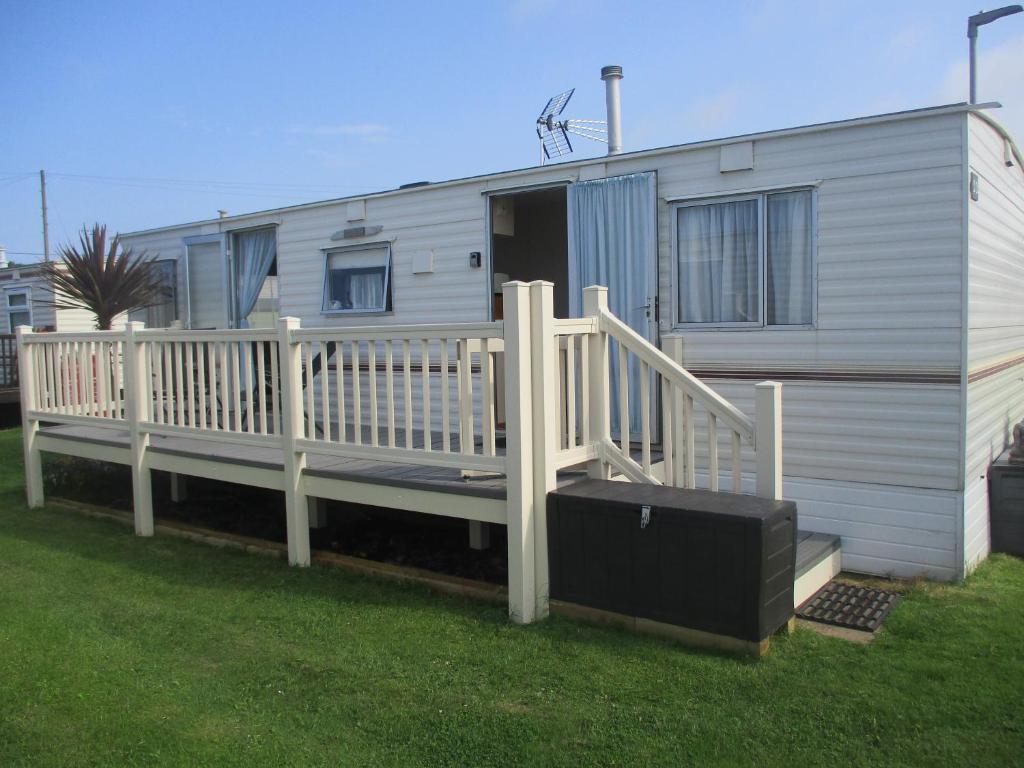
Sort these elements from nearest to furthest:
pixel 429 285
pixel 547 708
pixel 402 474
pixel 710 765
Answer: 1. pixel 710 765
2. pixel 547 708
3. pixel 402 474
4. pixel 429 285

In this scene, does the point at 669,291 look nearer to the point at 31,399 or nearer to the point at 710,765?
the point at 710,765

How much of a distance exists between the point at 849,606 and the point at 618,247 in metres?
2.74

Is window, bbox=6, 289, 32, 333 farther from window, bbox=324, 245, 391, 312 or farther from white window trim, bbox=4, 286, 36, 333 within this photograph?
window, bbox=324, 245, 391, 312

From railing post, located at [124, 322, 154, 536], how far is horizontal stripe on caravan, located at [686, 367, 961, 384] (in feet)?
12.4

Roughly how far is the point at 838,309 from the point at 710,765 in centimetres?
309

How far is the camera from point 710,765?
8.98ft

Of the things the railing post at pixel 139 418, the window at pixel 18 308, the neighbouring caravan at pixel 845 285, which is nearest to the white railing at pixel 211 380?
the railing post at pixel 139 418

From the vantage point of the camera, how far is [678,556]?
3711 mm

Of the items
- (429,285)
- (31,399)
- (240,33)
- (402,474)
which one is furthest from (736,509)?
(240,33)

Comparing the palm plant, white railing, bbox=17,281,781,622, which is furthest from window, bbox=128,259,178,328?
white railing, bbox=17,281,781,622

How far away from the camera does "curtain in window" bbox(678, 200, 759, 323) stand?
5.40 m

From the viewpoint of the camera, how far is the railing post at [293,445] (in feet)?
16.8

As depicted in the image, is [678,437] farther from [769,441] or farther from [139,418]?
[139,418]

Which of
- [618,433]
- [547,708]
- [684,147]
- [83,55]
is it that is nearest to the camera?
[547,708]
